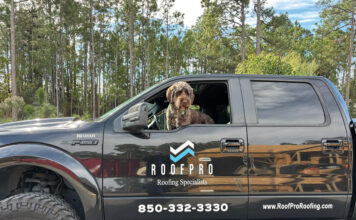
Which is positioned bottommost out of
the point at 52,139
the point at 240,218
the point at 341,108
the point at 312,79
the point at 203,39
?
the point at 240,218

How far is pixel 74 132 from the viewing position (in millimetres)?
2580

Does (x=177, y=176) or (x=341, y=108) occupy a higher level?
(x=341, y=108)

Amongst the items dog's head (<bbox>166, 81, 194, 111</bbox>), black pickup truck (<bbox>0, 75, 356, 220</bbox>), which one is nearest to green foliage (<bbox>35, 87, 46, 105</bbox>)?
black pickup truck (<bbox>0, 75, 356, 220</bbox>)

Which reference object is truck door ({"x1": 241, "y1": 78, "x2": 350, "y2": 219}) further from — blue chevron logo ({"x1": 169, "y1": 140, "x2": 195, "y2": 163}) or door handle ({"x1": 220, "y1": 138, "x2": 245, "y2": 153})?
blue chevron logo ({"x1": 169, "y1": 140, "x2": 195, "y2": 163})

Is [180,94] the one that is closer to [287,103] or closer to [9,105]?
[287,103]

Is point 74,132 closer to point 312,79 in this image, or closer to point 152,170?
point 152,170

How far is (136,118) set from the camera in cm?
239

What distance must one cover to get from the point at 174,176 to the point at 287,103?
1363mm

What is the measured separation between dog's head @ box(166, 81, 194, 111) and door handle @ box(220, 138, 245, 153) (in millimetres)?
596

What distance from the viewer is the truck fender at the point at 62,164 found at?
2.43 m

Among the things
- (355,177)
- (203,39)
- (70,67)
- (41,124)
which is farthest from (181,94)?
(70,67)

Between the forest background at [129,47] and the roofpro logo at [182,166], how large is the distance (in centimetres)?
1147

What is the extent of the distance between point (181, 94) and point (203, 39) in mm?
20030

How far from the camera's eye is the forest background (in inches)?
693
